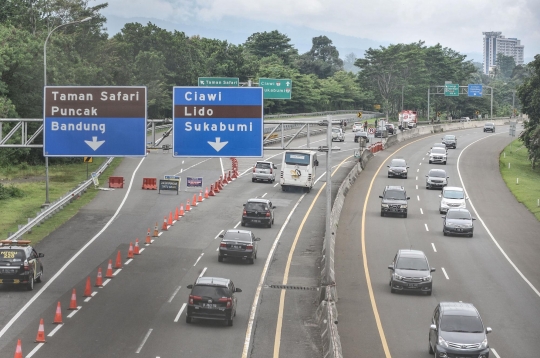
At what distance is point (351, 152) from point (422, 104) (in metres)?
79.2

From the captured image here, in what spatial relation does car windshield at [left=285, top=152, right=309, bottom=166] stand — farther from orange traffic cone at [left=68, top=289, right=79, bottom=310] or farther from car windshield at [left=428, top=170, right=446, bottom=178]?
orange traffic cone at [left=68, top=289, right=79, bottom=310]

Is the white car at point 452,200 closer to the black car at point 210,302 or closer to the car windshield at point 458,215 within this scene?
the car windshield at point 458,215

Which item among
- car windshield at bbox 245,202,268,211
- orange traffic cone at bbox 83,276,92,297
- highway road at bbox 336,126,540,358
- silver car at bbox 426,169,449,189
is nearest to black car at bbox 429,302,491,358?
highway road at bbox 336,126,540,358

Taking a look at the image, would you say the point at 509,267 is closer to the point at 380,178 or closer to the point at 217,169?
the point at 380,178

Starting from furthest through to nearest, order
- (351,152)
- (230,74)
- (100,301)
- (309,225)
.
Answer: (230,74) < (351,152) < (309,225) < (100,301)

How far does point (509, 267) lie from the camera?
137 feet

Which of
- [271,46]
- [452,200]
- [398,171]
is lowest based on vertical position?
[452,200]

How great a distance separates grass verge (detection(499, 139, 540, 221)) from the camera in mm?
64250

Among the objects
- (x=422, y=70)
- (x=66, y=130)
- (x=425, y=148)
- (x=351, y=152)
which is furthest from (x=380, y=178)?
(x=422, y=70)

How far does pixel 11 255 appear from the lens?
32125 millimetres

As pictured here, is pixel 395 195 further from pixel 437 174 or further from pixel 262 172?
pixel 262 172

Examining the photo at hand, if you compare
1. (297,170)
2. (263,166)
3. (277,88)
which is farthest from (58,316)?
(277,88)

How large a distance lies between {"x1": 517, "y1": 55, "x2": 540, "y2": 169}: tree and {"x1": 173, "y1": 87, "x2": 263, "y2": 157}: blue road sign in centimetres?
4815

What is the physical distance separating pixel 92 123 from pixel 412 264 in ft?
46.7
